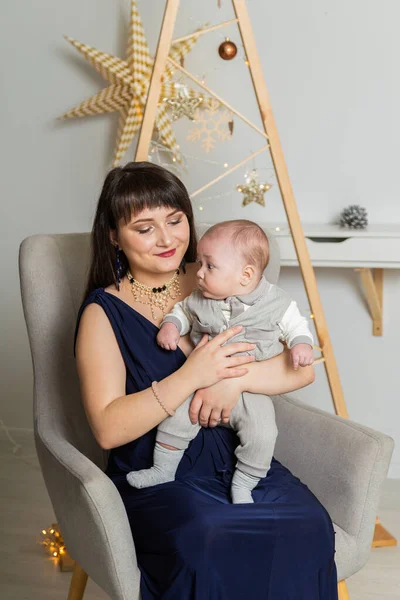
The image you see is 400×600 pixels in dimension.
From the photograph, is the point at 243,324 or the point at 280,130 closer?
the point at 243,324

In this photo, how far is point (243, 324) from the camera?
5.59 feet

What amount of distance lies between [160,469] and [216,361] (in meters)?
0.26

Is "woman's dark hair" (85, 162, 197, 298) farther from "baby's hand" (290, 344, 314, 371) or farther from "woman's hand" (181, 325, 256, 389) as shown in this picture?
"baby's hand" (290, 344, 314, 371)

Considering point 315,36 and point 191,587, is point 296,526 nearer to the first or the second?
point 191,587

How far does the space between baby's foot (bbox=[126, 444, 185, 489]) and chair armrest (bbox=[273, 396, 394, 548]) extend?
12.7 inches

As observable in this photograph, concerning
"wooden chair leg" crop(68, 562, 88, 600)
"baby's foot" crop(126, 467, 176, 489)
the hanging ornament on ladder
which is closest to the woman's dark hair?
"baby's foot" crop(126, 467, 176, 489)

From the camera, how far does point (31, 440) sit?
3.49 meters

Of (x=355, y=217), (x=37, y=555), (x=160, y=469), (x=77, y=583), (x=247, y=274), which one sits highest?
(x=247, y=274)

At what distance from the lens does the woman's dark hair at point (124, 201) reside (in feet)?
5.73

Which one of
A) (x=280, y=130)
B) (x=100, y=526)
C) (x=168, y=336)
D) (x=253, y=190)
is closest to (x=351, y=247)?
(x=253, y=190)

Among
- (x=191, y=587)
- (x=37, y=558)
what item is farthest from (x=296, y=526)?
(x=37, y=558)

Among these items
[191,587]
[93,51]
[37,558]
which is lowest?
[37,558]

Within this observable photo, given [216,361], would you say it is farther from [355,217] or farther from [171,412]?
[355,217]

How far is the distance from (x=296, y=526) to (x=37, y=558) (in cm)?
127
